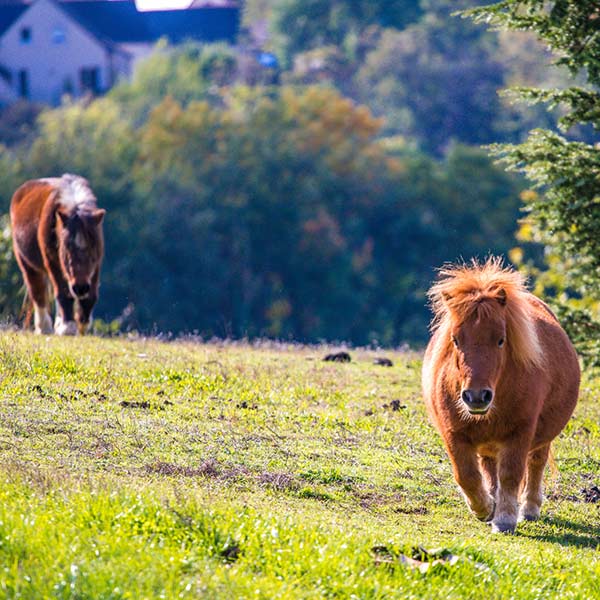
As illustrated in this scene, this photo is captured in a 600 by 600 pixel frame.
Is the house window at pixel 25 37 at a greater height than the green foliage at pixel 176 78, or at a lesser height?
greater

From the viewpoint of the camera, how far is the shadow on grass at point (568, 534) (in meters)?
10.4

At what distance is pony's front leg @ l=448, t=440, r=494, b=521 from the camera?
33.8 feet

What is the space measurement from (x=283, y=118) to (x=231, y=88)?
64.2ft

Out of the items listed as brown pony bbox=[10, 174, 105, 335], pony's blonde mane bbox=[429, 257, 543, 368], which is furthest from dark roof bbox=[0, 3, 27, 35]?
pony's blonde mane bbox=[429, 257, 543, 368]

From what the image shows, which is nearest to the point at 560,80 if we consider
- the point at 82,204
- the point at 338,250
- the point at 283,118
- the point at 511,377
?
the point at 283,118

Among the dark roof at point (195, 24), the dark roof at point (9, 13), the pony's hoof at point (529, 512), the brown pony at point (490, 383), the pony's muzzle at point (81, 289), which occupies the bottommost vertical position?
the dark roof at point (195, 24)

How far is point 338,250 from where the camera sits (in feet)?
225

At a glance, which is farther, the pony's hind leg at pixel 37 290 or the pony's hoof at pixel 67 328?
the pony's hind leg at pixel 37 290

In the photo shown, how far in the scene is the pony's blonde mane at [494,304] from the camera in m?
10.2

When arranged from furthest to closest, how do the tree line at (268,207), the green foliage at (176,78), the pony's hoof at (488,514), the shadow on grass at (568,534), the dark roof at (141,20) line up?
1. the dark roof at (141,20)
2. the green foliage at (176,78)
3. the tree line at (268,207)
4. the pony's hoof at (488,514)
5. the shadow on grass at (568,534)

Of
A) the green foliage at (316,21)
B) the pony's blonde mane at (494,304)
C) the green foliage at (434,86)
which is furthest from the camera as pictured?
the green foliage at (316,21)

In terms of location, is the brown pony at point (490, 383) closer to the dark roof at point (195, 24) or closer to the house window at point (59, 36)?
the house window at point (59, 36)

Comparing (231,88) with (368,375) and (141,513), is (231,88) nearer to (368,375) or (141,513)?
(368,375)

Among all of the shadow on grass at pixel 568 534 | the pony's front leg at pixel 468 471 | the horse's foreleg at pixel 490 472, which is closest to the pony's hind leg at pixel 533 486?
the shadow on grass at pixel 568 534
